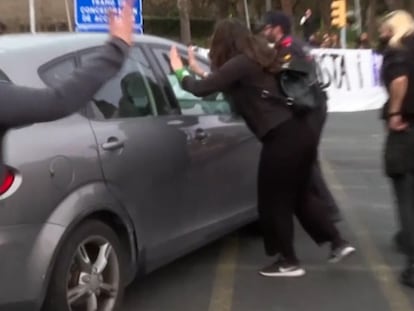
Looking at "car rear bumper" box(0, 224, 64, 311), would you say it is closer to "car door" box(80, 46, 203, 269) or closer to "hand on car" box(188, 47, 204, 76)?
"car door" box(80, 46, 203, 269)

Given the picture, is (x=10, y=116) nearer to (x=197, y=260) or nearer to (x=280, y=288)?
(x=280, y=288)

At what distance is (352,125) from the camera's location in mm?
15914

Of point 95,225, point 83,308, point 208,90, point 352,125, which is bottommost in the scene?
point 352,125

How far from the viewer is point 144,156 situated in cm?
476

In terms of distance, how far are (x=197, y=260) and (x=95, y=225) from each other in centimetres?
197

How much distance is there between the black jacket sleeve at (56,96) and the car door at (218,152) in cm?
266

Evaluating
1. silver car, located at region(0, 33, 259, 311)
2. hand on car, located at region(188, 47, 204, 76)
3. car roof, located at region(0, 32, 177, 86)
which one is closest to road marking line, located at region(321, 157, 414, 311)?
silver car, located at region(0, 33, 259, 311)

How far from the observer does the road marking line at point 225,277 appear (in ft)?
17.2

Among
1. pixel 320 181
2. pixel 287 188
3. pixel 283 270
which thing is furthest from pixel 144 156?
pixel 320 181

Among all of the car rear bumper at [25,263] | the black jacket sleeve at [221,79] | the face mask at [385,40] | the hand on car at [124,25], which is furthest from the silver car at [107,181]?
the hand on car at [124,25]

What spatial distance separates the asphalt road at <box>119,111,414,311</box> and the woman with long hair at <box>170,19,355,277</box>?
11.6 inches

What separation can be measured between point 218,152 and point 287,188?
1.61ft

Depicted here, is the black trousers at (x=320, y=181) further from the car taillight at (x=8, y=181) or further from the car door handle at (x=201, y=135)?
the car taillight at (x=8, y=181)

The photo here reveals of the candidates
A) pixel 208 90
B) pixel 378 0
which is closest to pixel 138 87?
pixel 208 90
